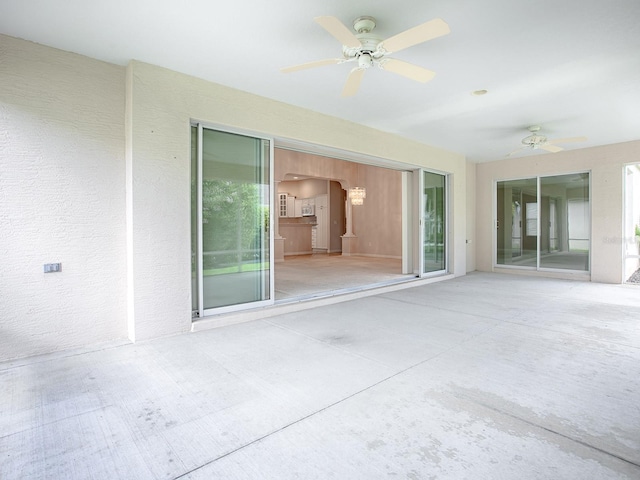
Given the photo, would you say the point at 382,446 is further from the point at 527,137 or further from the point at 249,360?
the point at 527,137

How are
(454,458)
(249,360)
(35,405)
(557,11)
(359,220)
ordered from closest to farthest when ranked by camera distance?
(454,458) → (35,405) → (557,11) → (249,360) → (359,220)

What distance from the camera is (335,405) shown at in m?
2.06

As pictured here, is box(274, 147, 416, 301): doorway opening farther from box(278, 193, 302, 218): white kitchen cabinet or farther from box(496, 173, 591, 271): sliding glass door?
box(496, 173, 591, 271): sliding glass door

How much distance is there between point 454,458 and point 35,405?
243 cm

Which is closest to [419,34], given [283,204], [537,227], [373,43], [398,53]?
[373,43]

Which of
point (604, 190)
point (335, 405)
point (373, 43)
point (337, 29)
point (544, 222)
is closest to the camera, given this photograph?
point (335, 405)

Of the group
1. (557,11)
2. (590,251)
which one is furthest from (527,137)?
(557,11)

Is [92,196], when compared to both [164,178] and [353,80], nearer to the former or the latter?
[164,178]

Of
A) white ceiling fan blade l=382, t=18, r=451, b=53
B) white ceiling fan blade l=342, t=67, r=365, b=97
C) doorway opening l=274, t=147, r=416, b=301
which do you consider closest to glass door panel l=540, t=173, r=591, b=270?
doorway opening l=274, t=147, r=416, b=301

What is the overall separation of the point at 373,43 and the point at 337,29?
0.50 metres

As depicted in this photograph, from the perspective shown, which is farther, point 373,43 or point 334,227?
point 334,227

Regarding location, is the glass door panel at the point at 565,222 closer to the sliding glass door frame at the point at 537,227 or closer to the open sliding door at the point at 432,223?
the sliding glass door frame at the point at 537,227

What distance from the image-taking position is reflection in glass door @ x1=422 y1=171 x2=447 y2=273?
22.3ft

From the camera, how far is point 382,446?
1676 mm
